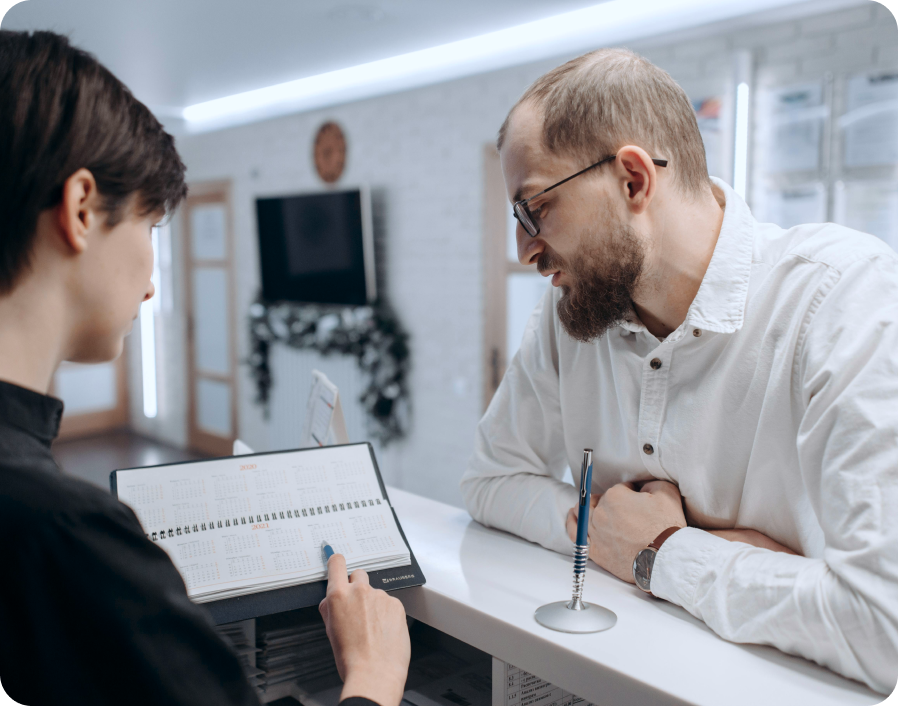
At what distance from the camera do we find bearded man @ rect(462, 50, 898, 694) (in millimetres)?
814

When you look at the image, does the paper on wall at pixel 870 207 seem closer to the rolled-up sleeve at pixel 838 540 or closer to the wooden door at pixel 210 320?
the rolled-up sleeve at pixel 838 540

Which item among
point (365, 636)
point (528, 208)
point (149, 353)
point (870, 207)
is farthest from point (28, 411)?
point (149, 353)

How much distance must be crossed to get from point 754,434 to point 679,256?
0.30m

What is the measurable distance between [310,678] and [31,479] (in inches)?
29.9

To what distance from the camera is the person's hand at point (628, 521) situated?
3.34ft

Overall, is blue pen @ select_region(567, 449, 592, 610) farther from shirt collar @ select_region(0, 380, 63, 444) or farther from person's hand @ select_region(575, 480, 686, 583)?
shirt collar @ select_region(0, 380, 63, 444)

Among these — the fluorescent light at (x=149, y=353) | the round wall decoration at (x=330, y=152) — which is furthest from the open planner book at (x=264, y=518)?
the fluorescent light at (x=149, y=353)

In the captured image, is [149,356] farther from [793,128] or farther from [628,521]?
[628,521]

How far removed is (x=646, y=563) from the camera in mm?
983

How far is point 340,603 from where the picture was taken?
910 millimetres

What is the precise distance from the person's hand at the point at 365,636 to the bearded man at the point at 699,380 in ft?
1.15

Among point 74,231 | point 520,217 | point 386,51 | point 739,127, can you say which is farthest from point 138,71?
point 74,231

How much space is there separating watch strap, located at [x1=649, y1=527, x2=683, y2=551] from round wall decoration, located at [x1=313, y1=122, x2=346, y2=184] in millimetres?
4087

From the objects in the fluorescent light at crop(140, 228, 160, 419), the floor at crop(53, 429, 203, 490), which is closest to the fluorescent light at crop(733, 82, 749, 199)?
the floor at crop(53, 429, 203, 490)
